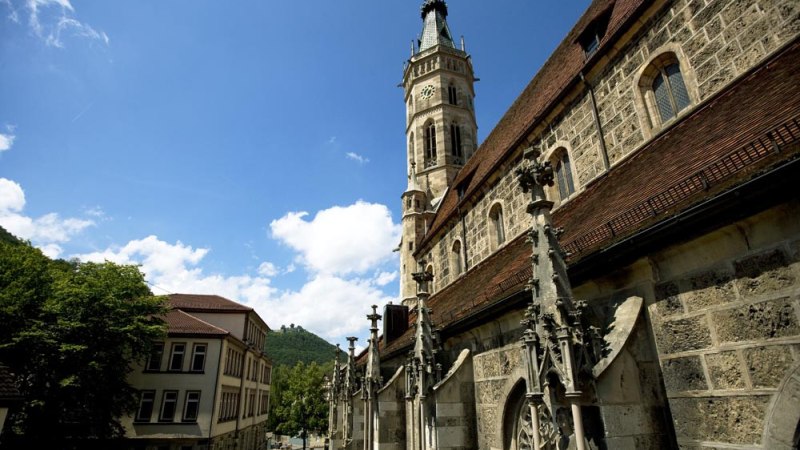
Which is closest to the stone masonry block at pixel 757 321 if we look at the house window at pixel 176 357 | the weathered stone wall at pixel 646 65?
the weathered stone wall at pixel 646 65

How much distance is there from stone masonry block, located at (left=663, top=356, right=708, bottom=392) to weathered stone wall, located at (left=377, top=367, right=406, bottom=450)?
299 inches

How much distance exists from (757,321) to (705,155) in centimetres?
195

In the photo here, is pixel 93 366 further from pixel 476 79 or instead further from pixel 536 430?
pixel 476 79

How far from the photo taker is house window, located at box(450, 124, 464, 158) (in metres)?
25.1

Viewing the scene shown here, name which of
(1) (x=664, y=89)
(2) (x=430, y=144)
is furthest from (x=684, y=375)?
(2) (x=430, y=144)

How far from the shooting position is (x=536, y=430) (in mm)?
4078

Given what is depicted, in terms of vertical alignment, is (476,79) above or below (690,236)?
above

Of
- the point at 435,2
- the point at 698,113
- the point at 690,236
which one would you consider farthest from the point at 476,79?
the point at 690,236

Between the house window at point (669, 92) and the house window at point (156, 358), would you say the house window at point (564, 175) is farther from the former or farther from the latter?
the house window at point (156, 358)

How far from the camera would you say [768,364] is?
3.01 m

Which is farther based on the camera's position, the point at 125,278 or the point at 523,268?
the point at 125,278

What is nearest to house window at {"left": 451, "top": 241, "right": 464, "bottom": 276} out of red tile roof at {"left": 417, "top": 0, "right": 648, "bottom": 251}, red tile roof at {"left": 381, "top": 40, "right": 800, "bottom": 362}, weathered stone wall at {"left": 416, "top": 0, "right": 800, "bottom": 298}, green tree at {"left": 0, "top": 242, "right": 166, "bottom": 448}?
red tile roof at {"left": 417, "top": 0, "right": 648, "bottom": 251}

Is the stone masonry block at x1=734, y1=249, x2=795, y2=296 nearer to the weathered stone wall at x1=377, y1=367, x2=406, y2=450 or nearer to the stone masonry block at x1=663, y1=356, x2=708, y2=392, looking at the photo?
the stone masonry block at x1=663, y1=356, x2=708, y2=392

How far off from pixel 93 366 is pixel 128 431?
596 cm
